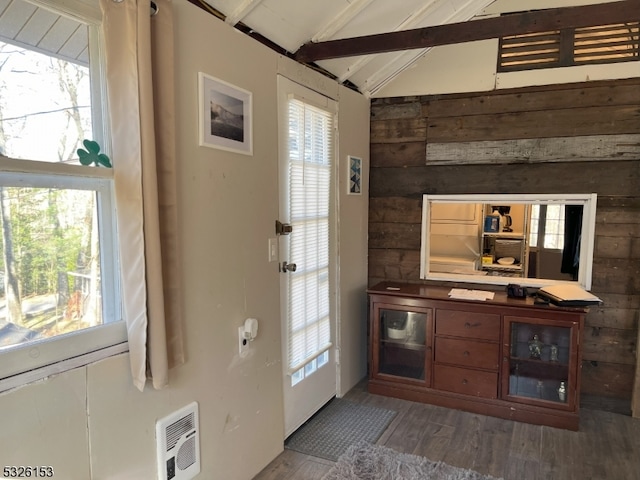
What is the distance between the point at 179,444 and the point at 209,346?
1.28 feet

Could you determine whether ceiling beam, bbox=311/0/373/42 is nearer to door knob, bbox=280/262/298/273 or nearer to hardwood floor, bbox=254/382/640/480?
door knob, bbox=280/262/298/273

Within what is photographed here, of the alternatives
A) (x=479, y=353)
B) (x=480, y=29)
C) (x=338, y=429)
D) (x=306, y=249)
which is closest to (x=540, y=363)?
(x=479, y=353)

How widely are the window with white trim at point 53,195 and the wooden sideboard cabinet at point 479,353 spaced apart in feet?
6.75

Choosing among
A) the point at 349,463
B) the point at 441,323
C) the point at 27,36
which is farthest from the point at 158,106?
the point at 441,323

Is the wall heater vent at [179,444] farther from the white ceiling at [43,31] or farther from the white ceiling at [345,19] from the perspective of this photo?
the white ceiling at [345,19]

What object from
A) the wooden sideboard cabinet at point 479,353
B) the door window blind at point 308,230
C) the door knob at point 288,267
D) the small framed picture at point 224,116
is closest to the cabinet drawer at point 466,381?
the wooden sideboard cabinet at point 479,353

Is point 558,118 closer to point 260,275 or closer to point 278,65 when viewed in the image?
point 278,65

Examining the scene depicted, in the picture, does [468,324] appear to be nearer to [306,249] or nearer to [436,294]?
[436,294]

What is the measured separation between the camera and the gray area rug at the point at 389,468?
2.23 m

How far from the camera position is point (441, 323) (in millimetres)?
2988

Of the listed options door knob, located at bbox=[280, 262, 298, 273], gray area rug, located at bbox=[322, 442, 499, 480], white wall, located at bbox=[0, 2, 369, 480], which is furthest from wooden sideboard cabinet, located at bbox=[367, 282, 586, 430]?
white wall, located at bbox=[0, 2, 369, 480]

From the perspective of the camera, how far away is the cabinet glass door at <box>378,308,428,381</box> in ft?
10.2

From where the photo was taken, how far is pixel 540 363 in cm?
281

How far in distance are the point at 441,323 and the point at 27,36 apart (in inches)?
104
